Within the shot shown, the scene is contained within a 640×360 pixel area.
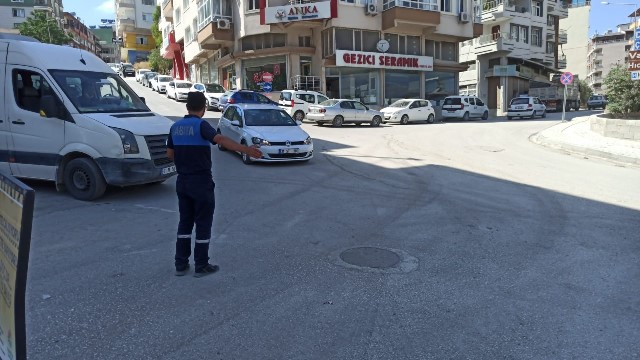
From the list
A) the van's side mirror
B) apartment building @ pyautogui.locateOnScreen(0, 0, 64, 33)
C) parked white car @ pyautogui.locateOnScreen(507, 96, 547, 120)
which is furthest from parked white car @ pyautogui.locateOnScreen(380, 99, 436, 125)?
apartment building @ pyautogui.locateOnScreen(0, 0, 64, 33)

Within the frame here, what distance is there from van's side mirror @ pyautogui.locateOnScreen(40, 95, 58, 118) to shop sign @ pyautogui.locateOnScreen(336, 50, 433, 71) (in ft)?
83.5

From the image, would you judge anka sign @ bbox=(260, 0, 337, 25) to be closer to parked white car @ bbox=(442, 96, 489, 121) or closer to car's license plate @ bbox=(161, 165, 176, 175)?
parked white car @ bbox=(442, 96, 489, 121)

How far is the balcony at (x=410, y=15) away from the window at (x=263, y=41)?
7.59 metres

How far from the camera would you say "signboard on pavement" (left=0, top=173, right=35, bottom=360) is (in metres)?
1.74

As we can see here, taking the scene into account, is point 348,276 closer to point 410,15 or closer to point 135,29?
point 410,15

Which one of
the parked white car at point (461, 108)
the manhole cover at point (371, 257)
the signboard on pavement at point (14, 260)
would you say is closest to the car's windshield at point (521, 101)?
the parked white car at point (461, 108)

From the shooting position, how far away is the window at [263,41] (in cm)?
3300

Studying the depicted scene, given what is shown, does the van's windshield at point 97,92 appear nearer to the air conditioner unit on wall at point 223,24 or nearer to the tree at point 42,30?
the air conditioner unit on wall at point 223,24

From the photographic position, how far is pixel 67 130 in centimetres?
749

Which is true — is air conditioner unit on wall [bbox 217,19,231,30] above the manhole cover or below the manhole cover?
above

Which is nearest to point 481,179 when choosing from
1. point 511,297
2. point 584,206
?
point 584,206

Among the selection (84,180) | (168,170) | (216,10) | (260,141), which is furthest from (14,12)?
(168,170)

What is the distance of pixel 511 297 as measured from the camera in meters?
4.17

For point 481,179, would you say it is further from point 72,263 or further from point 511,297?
point 72,263
